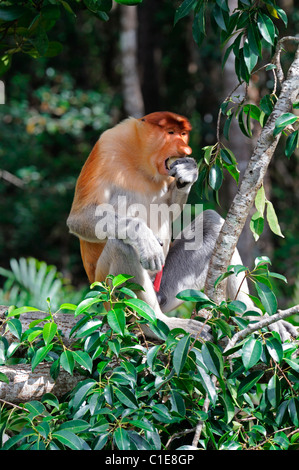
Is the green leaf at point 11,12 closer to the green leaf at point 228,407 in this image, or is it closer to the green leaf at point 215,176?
the green leaf at point 215,176

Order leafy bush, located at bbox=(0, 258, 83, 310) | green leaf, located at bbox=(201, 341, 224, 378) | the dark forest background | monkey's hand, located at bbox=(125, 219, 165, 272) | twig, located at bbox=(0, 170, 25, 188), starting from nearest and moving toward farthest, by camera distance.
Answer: green leaf, located at bbox=(201, 341, 224, 378)
monkey's hand, located at bbox=(125, 219, 165, 272)
leafy bush, located at bbox=(0, 258, 83, 310)
the dark forest background
twig, located at bbox=(0, 170, 25, 188)

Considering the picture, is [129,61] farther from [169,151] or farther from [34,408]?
[34,408]

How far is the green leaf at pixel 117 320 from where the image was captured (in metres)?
1.88

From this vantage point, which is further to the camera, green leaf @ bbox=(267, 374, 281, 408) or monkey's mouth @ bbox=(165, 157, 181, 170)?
monkey's mouth @ bbox=(165, 157, 181, 170)

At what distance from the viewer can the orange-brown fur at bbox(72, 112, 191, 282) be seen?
309cm

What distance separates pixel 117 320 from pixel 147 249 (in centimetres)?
75

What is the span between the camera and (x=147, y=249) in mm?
2617

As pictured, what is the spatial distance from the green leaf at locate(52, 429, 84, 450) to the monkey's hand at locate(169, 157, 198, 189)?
150cm

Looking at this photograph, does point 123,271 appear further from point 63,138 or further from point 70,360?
point 63,138

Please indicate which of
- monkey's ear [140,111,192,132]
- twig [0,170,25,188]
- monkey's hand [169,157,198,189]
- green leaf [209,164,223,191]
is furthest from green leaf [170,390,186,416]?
twig [0,170,25,188]

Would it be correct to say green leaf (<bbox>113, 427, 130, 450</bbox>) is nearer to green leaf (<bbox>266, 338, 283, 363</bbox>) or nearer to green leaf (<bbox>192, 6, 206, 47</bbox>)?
green leaf (<bbox>266, 338, 283, 363</bbox>)

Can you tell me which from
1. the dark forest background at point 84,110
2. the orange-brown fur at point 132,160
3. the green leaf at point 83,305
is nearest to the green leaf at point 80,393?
the green leaf at point 83,305

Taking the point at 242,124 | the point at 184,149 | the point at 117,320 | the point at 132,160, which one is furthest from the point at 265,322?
the point at 132,160
